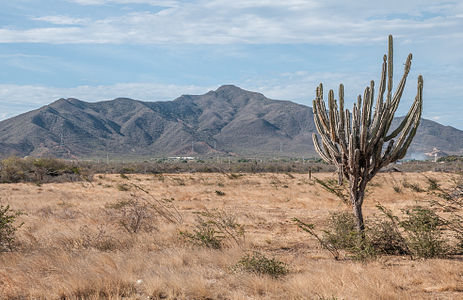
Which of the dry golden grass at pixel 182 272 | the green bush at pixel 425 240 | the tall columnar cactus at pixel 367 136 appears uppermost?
the tall columnar cactus at pixel 367 136

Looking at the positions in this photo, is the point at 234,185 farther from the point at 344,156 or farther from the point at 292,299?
the point at 292,299

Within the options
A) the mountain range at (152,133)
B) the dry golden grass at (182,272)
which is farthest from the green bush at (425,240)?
the mountain range at (152,133)

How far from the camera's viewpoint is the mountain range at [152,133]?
12138cm

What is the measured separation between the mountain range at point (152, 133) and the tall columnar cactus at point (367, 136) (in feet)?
356

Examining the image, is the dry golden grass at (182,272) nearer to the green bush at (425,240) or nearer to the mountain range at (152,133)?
the green bush at (425,240)

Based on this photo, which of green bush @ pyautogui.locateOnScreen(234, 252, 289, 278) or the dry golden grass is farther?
green bush @ pyautogui.locateOnScreen(234, 252, 289, 278)

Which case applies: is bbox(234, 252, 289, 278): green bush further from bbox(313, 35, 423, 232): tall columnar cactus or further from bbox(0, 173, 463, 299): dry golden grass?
bbox(313, 35, 423, 232): tall columnar cactus

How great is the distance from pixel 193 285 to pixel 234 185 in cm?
2632

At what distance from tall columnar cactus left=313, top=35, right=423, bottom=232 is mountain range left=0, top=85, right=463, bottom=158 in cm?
10853

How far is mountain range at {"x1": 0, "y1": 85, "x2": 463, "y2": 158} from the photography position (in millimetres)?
121375

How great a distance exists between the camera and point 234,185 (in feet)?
107

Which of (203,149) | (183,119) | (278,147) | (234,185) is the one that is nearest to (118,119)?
(183,119)

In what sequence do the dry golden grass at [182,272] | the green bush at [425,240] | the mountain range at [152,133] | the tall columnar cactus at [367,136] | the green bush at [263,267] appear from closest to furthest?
the dry golden grass at [182,272] < the green bush at [263,267] < the green bush at [425,240] < the tall columnar cactus at [367,136] < the mountain range at [152,133]

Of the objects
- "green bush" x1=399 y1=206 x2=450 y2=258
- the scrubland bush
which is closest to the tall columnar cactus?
the scrubland bush
